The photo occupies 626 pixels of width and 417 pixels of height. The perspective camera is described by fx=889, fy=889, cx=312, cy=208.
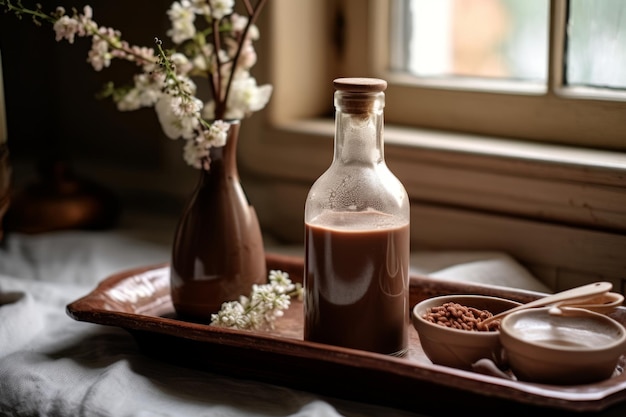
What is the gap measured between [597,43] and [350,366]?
0.63 m

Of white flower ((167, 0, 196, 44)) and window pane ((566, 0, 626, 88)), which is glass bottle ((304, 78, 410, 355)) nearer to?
white flower ((167, 0, 196, 44))

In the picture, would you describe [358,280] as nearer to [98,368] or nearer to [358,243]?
[358,243]

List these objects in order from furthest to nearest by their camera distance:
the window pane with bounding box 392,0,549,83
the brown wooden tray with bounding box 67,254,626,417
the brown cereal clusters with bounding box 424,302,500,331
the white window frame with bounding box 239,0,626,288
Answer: the window pane with bounding box 392,0,549,83 < the white window frame with bounding box 239,0,626,288 < the brown cereal clusters with bounding box 424,302,500,331 < the brown wooden tray with bounding box 67,254,626,417

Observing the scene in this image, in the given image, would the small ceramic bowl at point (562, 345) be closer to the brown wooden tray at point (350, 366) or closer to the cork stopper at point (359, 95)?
the brown wooden tray at point (350, 366)

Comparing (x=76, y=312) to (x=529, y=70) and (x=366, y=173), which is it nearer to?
(x=366, y=173)

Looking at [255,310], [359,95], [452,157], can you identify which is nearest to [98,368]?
[255,310]

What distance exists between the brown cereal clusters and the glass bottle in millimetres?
41

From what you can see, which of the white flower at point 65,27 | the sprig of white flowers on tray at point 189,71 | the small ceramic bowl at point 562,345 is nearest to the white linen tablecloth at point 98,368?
the small ceramic bowl at point 562,345

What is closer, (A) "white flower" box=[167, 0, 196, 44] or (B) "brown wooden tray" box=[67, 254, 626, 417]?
(B) "brown wooden tray" box=[67, 254, 626, 417]

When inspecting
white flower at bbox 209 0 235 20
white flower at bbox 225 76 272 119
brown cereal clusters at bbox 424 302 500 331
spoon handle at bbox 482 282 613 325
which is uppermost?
white flower at bbox 209 0 235 20

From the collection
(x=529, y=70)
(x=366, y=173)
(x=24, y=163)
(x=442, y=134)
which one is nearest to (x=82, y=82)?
(x=24, y=163)

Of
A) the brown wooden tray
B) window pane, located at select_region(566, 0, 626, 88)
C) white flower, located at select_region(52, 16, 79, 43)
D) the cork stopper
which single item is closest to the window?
window pane, located at select_region(566, 0, 626, 88)

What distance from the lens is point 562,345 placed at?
776 mm

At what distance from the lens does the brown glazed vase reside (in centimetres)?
98
